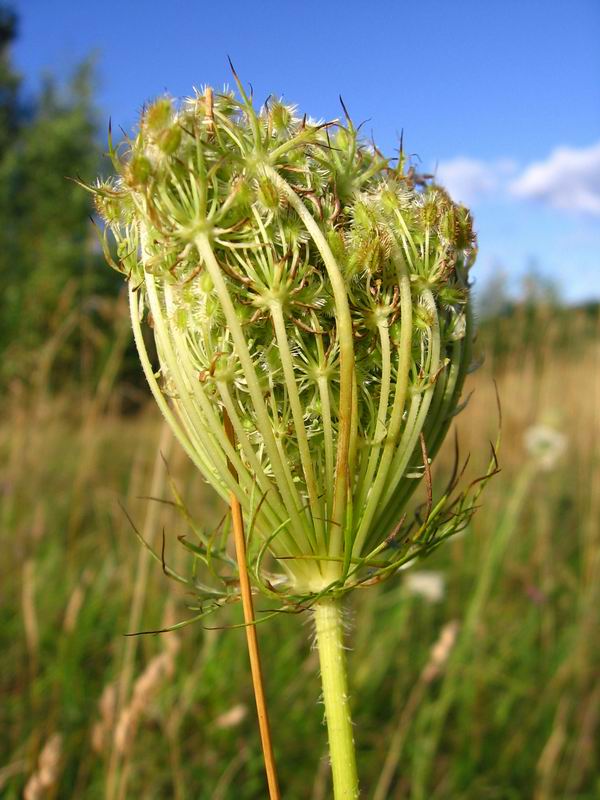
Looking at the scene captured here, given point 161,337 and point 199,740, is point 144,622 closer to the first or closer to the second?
point 199,740

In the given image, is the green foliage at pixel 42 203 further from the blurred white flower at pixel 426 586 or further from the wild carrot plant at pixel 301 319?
the wild carrot plant at pixel 301 319

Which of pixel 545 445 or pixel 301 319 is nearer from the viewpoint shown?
pixel 301 319

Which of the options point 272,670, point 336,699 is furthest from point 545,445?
point 336,699

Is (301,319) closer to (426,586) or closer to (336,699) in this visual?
(336,699)

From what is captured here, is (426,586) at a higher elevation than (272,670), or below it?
higher

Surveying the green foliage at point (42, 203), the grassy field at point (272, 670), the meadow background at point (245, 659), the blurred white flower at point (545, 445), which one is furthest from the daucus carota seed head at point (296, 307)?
the green foliage at point (42, 203)

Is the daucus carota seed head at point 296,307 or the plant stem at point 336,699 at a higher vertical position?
the daucus carota seed head at point 296,307

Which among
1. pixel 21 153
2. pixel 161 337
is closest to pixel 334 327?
pixel 161 337
